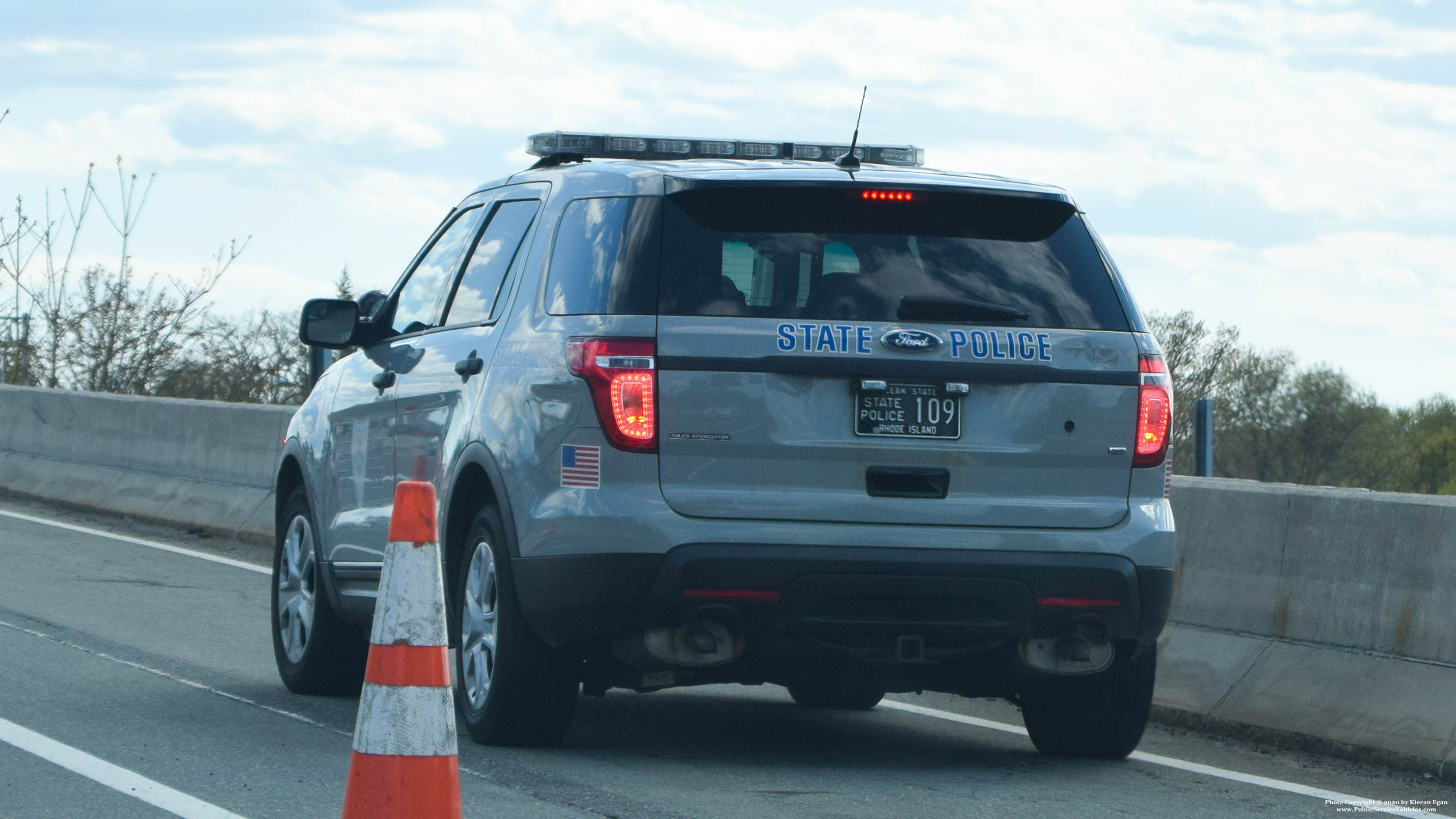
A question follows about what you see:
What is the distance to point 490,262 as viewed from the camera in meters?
7.48

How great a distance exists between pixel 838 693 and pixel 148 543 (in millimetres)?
8364

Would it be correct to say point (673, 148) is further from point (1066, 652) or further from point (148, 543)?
point (148, 543)

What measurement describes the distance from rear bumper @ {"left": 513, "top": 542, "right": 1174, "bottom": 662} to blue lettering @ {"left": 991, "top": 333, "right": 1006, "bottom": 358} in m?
0.59

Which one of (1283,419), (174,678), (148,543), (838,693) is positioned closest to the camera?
(838,693)

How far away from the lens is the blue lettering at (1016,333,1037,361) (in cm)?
643

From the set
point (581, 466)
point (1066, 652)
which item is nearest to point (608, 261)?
point (581, 466)

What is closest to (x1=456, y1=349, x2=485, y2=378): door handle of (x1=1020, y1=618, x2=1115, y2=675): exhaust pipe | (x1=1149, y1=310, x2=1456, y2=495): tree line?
(x1=1020, y1=618, x2=1115, y2=675): exhaust pipe

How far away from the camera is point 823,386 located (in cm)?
630

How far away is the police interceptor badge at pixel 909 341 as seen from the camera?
6.32 metres

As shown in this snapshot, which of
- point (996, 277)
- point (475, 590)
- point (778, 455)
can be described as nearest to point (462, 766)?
point (475, 590)

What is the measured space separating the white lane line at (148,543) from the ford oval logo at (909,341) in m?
7.89

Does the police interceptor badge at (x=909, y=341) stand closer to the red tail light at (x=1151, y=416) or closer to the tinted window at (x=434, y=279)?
the red tail light at (x=1151, y=416)

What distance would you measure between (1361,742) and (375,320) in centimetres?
405

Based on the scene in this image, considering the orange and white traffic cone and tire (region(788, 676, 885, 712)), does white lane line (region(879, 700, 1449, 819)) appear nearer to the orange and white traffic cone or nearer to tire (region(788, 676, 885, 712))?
tire (region(788, 676, 885, 712))
